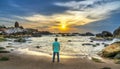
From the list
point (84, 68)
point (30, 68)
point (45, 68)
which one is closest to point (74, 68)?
point (84, 68)

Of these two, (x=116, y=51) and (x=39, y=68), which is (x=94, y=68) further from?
(x=116, y=51)

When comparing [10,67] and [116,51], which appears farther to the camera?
[116,51]

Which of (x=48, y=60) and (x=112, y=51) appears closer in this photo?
(x=48, y=60)

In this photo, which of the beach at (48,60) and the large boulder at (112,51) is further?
the large boulder at (112,51)

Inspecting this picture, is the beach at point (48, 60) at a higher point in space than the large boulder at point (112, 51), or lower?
lower

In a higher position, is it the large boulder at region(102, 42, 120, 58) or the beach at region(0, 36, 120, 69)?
the large boulder at region(102, 42, 120, 58)

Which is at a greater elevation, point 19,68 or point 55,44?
point 55,44

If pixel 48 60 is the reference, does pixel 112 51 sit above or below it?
above

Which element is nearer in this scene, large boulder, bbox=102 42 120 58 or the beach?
the beach

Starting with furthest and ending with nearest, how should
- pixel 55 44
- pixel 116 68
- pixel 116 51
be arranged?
pixel 116 51 → pixel 55 44 → pixel 116 68

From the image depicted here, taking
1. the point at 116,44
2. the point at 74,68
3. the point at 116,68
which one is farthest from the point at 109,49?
the point at 74,68

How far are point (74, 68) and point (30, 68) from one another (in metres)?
4.02

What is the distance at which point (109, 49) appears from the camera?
34.2m

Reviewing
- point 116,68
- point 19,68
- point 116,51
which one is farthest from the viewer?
point 116,51
